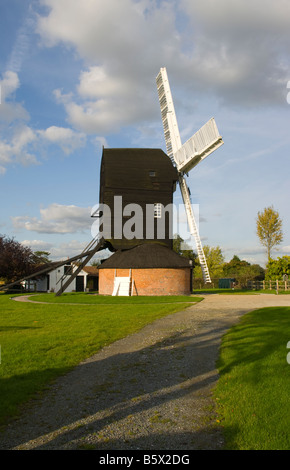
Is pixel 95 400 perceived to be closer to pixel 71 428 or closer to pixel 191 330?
pixel 71 428

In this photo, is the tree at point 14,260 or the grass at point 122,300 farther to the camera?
the tree at point 14,260

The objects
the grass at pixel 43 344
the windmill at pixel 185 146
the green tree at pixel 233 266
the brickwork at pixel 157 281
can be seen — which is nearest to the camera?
the grass at pixel 43 344

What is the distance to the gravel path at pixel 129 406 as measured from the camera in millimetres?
4086

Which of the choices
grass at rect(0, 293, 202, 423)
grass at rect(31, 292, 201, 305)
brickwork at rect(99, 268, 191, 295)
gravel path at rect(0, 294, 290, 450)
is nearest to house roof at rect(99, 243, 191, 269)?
brickwork at rect(99, 268, 191, 295)

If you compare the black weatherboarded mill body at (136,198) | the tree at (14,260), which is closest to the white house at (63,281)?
the tree at (14,260)

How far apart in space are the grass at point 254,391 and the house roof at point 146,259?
1906 centimetres

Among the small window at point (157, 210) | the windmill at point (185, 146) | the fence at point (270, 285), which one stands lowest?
the fence at point (270, 285)

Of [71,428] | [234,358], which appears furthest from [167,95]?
[71,428]

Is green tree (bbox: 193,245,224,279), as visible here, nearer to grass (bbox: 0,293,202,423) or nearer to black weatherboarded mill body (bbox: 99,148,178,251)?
black weatherboarded mill body (bbox: 99,148,178,251)

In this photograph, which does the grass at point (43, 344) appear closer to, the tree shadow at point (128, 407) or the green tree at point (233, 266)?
the tree shadow at point (128, 407)

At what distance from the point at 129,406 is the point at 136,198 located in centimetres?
2787

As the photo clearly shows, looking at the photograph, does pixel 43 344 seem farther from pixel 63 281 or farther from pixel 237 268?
pixel 237 268

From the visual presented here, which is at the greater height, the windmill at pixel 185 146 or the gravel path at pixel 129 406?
the windmill at pixel 185 146

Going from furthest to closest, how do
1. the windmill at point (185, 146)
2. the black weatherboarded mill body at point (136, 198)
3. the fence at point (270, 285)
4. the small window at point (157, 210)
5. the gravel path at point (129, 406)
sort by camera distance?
the fence at point (270, 285) < the small window at point (157, 210) < the black weatherboarded mill body at point (136, 198) < the windmill at point (185, 146) < the gravel path at point (129, 406)
